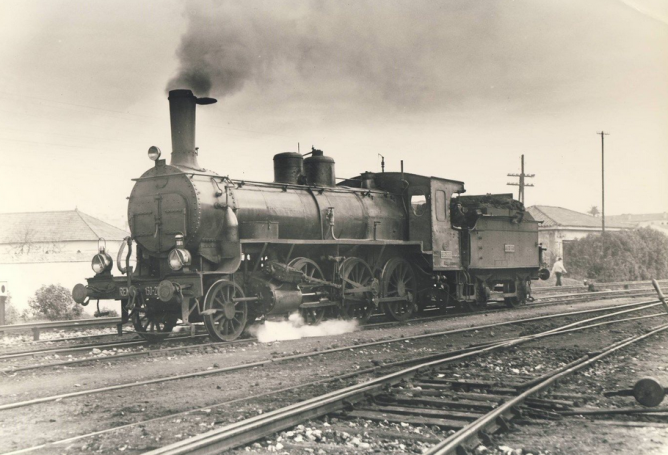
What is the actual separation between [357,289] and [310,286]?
1.26 metres

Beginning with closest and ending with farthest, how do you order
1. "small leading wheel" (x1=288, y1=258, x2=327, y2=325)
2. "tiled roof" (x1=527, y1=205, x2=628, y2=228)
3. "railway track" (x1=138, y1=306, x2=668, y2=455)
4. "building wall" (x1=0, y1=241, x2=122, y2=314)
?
"railway track" (x1=138, y1=306, x2=668, y2=455), "small leading wheel" (x1=288, y1=258, x2=327, y2=325), "building wall" (x1=0, y1=241, x2=122, y2=314), "tiled roof" (x1=527, y1=205, x2=628, y2=228)

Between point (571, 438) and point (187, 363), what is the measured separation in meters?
5.01

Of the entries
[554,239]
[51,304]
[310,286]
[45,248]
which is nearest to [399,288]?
[310,286]

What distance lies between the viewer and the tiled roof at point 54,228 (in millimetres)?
21773

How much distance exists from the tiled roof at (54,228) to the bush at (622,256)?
24.2 metres

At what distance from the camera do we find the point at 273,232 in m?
10.6

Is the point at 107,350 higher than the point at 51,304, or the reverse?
the point at 51,304

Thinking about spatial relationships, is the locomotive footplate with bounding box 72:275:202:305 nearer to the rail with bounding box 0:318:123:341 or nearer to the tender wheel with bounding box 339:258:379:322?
the rail with bounding box 0:318:123:341

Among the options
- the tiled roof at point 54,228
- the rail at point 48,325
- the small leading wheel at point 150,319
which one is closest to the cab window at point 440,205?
the small leading wheel at point 150,319

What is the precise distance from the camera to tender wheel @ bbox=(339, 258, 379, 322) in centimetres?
1217

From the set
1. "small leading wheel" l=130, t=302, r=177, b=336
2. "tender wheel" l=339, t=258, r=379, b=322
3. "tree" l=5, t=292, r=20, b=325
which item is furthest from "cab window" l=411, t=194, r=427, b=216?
"tree" l=5, t=292, r=20, b=325

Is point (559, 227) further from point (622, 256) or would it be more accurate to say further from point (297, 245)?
point (297, 245)

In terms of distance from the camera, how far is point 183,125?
33.1ft

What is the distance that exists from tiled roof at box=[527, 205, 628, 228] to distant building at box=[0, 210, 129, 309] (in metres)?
26.0
